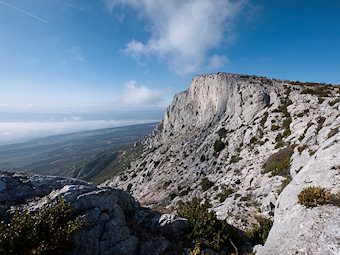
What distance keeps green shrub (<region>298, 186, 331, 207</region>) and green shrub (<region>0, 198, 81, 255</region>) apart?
1178cm

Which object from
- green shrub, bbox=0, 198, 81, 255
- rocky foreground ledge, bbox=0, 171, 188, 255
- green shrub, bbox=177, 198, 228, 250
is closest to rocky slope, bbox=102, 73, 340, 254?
green shrub, bbox=177, 198, 228, 250

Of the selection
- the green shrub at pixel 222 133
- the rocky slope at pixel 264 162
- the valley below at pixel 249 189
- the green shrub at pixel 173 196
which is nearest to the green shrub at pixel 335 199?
the valley below at pixel 249 189

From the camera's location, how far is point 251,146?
28.9 m

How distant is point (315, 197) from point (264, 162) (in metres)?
15.8

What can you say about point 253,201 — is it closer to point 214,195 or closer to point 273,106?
point 214,195

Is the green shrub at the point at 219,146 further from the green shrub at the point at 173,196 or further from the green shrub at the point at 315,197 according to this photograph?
the green shrub at the point at 315,197

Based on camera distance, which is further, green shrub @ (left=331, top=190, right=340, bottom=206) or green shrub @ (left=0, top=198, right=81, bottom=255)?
green shrub @ (left=331, top=190, right=340, bottom=206)

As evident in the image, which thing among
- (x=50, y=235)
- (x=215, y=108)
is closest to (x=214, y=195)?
(x=50, y=235)

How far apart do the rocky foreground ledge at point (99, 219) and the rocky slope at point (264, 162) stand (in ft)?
18.1

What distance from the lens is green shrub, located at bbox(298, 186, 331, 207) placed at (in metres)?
7.68

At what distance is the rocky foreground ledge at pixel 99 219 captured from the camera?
27.0ft

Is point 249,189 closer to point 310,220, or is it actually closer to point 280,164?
point 280,164

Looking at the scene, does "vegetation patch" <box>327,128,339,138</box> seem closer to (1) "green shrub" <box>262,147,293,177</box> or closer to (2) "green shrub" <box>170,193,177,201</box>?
(1) "green shrub" <box>262,147,293,177</box>

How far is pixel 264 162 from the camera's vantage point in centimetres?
2231
